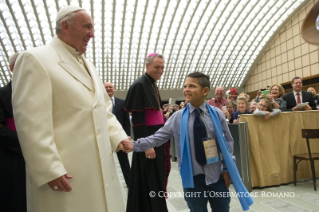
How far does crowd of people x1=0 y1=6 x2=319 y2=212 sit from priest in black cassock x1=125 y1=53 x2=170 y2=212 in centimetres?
1

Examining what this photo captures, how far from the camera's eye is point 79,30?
197 centimetres

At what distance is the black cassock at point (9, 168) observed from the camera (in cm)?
249

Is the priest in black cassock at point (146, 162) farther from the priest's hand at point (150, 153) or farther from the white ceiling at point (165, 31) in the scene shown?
the white ceiling at point (165, 31)

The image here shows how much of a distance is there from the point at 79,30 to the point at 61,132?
814 mm

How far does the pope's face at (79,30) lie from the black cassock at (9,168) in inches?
45.5

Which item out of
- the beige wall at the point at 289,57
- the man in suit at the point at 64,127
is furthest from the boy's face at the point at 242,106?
the beige wall at the point at 289,57

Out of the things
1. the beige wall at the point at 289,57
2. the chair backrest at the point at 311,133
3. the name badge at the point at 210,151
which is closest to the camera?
the name badge at the point at 210,151

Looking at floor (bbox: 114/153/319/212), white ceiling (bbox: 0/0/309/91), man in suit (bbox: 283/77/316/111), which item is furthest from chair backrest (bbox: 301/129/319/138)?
white ceiling (bbox: 0/0/309/91)

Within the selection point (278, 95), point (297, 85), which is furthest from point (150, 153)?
point (297, 85)

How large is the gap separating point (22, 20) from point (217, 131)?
32809 mm

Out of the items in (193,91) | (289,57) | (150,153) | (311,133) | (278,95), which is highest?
(289,57)

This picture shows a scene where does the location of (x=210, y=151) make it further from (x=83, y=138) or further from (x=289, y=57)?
(x=289, y=57)

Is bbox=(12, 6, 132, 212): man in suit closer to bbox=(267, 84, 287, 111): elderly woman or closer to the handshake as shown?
the handshake

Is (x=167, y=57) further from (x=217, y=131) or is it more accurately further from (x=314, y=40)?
(x=217, y=131)
